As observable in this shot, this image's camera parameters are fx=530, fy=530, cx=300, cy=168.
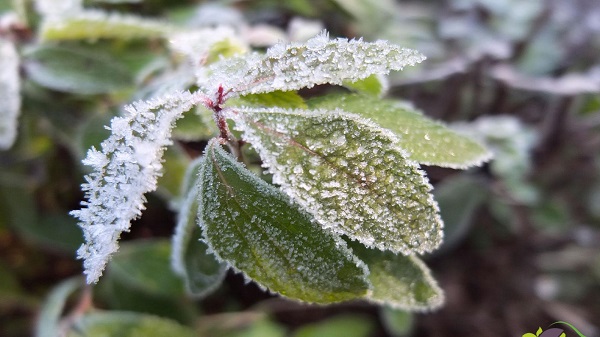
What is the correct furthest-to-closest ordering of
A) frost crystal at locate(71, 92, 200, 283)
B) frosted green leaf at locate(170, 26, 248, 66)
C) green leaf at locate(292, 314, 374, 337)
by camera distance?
green leaf at locate(292, 314, 374, 337) → frosted green leaf at locate(170, 26, 248, 66) → frost crystal at locate(71, 92, 200, 283)

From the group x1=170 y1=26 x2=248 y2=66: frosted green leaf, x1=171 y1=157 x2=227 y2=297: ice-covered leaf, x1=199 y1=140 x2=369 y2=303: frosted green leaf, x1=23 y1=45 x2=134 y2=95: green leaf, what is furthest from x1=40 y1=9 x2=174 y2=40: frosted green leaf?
x1=199 y1=140 x2=369 y2=303: frosted green leaf

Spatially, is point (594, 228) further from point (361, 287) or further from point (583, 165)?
point (361, 287)

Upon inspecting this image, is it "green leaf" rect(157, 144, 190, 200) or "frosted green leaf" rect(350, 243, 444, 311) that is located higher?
"frosted green leaf" rect(350, 243, 444, 311)

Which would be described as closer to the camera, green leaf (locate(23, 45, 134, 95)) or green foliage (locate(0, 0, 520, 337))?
green foliage (locate(0, 0, 520, 337))

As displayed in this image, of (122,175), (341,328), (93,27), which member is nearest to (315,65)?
(122,175)

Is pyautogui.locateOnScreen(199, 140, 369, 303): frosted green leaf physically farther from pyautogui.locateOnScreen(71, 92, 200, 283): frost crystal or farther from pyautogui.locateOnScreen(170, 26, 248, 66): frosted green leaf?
pyautogui.locateOnScreen(170, 26, 248, 66): frosted green leaf

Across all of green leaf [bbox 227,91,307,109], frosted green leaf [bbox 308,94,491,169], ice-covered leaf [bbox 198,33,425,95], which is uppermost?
ice-covered leaf [bbox 198,33,425,95]

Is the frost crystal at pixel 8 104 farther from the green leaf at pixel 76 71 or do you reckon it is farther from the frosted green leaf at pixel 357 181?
the frosted green leaf at pixel 357 181

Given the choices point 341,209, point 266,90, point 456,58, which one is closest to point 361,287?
point 341,209
